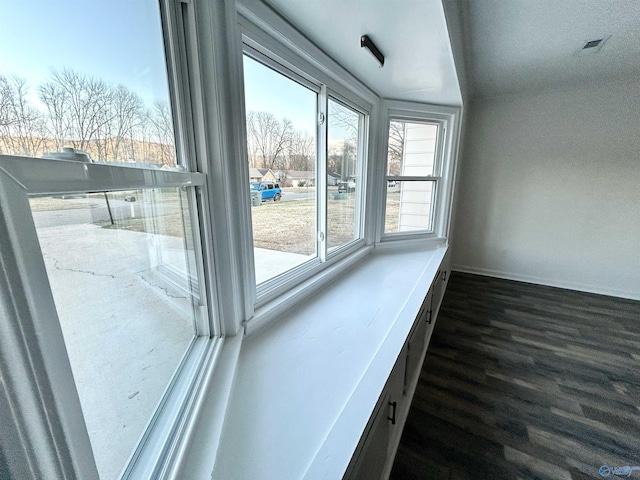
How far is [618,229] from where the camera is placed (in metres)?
3.02

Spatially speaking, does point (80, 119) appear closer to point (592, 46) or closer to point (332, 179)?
point (332, 179)

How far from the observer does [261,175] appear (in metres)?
1.20

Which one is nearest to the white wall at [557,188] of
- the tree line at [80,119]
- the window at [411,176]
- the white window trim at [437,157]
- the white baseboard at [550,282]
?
the white baseboard at [550,282]

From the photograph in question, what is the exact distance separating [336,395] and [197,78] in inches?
43.4

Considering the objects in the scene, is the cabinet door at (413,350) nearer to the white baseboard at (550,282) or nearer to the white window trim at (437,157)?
the white window trim at (437,157)

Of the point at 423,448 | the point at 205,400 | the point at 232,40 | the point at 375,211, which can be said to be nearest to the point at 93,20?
the point at 232,40

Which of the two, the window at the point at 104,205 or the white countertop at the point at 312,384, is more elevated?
the window at the point at 104,205

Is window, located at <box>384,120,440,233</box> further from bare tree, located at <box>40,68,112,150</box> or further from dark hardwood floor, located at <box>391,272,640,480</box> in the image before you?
bare tree, located at <box>40,68,112,150</box>

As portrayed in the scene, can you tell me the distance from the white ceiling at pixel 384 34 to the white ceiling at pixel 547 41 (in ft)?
1.58

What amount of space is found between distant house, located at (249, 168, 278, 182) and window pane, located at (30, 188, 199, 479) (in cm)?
41

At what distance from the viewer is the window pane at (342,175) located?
177 cm

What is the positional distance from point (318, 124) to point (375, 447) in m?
1.61

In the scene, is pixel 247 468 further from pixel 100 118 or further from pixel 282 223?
pixel 282 223

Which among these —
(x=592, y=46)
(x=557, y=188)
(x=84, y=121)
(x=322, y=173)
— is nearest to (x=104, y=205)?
(x=84, y=121)
